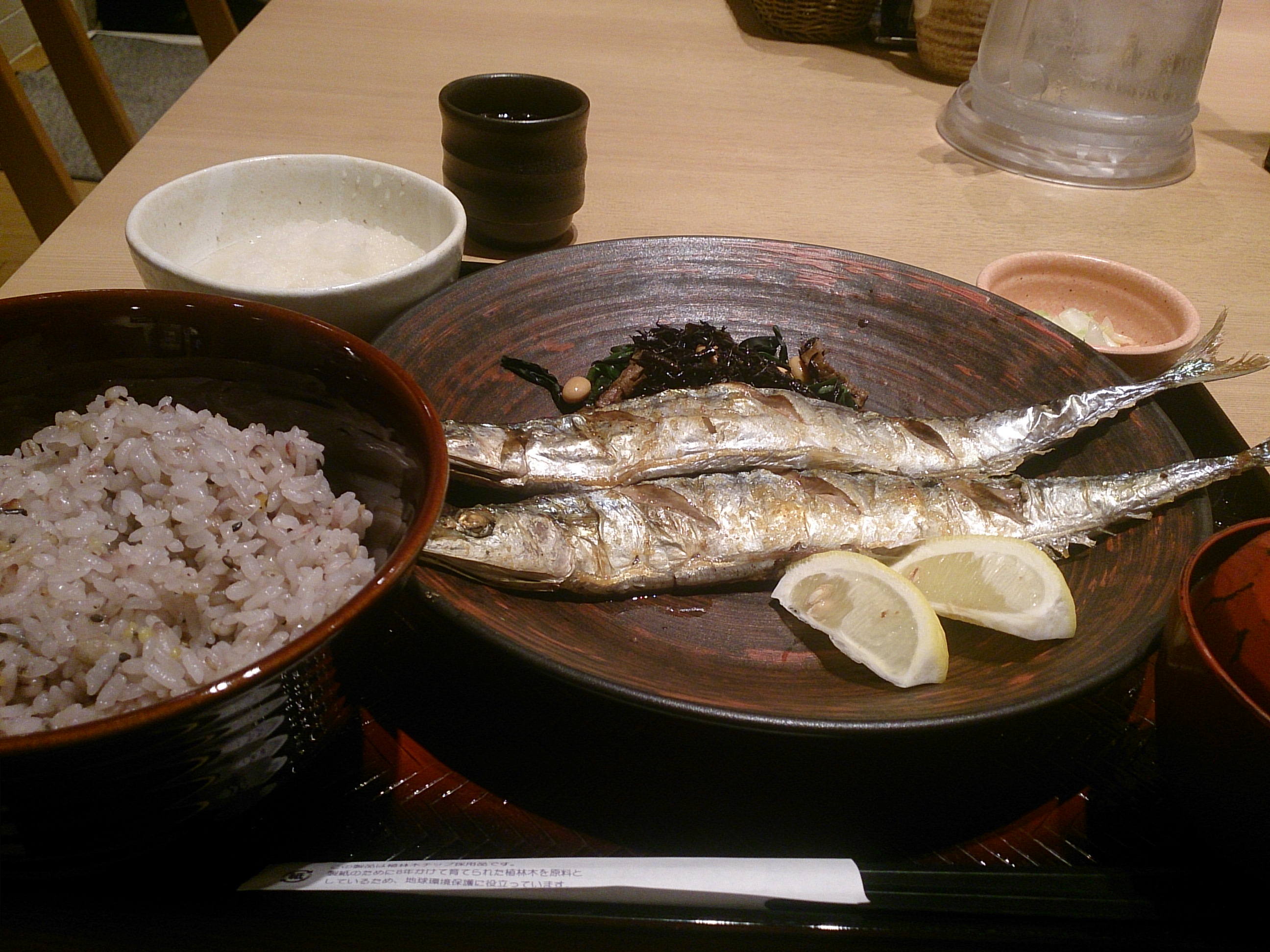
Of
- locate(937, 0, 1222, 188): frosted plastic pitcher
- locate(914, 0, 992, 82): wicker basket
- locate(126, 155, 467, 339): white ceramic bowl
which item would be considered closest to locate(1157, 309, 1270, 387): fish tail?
locate(937, 0, 1222, 188): frosted plastic pitcher

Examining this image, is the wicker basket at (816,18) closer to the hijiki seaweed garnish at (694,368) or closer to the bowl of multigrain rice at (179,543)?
the hijiki seaweed garnish at (694,368)

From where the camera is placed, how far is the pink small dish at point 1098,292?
200 centimetres

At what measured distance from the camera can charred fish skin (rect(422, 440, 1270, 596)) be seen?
1349mm

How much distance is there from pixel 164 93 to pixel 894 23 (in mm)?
4802

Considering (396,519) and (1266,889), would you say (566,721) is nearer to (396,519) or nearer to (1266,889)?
(396,519)

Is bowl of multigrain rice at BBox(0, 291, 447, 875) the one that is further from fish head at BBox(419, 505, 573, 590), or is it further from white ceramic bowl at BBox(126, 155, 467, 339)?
white ceramic bowl at BBox(126, 155, 467, 339)

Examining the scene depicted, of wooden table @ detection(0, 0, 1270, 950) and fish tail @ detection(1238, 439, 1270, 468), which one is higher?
wooden table @ detection(0, 0, 1270, 950)

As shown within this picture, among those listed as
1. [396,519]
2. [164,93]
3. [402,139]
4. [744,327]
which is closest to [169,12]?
[164,93]

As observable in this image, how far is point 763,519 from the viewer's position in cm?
146

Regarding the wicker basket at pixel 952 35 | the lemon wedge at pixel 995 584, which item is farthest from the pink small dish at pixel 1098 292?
the wicker basket at pixel 952 35

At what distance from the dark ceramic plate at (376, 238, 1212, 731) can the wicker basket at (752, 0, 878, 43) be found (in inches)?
83.5

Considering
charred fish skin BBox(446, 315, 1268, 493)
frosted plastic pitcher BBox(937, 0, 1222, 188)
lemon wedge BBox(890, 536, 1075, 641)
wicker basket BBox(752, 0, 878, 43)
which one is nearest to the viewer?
lemon wedge BBox(890, 536, 1075, 641)

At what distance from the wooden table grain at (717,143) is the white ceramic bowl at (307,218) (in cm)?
41

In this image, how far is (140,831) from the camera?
2.75ft
